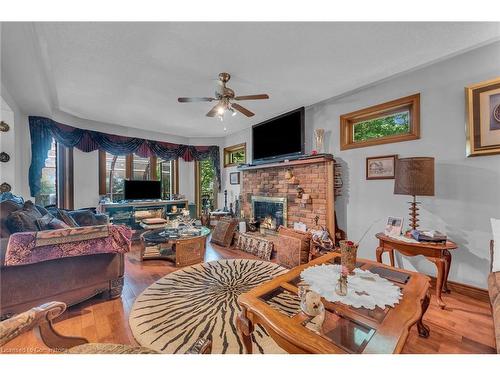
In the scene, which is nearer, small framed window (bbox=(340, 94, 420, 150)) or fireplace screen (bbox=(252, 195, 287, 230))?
small framed window (bbox=(340, 94, 420, 150))

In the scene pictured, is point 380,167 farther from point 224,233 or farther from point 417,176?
point 224,233

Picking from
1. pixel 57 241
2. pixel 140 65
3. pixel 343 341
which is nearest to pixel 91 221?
pixel 57 241

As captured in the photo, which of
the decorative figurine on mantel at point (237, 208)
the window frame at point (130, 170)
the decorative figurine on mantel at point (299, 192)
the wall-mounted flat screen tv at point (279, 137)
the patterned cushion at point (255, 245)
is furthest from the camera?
the decorative figurine on mantel at point (237, 208)

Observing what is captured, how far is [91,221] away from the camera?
9.62 ft

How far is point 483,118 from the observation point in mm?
2035

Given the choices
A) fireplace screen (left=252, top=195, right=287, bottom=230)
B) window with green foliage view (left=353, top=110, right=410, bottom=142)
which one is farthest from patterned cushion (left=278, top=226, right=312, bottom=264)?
window with green foliage view (left=353, top=110, right=410, bottom=142)

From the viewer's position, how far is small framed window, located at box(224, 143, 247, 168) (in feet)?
17.0

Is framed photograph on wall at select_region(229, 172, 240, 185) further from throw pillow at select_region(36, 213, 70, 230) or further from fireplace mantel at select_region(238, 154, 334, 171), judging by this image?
throw pillow at select_region(36, 213, 70, 230)

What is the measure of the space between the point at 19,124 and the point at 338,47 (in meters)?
4.53

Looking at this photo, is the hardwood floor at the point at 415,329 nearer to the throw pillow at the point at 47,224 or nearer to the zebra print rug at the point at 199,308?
the zebra print rug at the point at 199,308

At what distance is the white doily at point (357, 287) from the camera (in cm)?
115

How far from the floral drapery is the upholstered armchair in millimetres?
3461

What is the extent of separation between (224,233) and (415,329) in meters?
2.91

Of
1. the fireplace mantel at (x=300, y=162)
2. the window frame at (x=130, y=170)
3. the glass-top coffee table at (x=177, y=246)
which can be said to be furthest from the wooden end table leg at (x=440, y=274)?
the window frame at (x=130, y=170)
